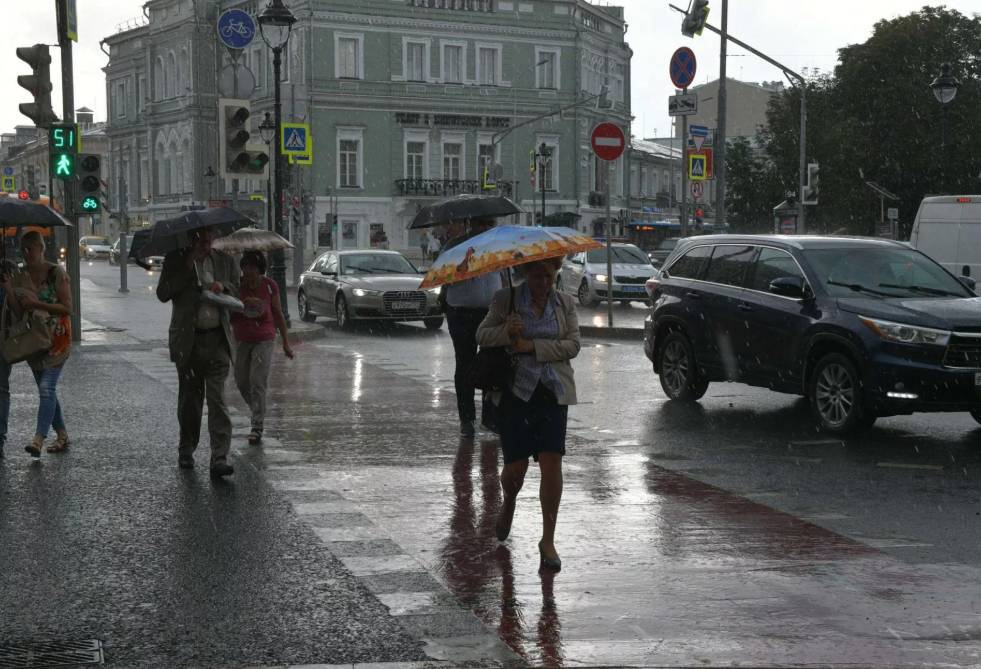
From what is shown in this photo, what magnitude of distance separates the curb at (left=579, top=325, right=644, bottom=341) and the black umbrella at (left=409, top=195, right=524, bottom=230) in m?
12.2

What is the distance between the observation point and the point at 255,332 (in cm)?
1181

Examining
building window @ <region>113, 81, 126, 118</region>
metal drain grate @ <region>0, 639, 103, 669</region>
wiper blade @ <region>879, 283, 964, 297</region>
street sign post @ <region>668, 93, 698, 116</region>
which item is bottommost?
metal drain grate @ <region>0, 639, 103, 669</region>

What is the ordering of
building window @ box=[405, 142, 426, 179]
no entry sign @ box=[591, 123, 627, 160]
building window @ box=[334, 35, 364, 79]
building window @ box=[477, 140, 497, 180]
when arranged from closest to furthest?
no entry sign @ box=[591, 123, 627, 160] → building window @ box=[334, 35, 364, 79] → building window @ box=[405, 142, 426, 179] → building window @ box=[477, 140, 497, 180]

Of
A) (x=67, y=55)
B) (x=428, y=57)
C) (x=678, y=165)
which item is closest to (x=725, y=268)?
(x=67, y=55)

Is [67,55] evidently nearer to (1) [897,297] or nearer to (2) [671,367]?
(2) [671,367]

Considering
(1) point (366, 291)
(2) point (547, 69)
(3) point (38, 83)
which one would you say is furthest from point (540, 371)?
(2) point (547, 69)

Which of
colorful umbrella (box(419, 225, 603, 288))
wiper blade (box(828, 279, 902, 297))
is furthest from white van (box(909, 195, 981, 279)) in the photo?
colorful umbrella (box(419, 225, 603, 288))

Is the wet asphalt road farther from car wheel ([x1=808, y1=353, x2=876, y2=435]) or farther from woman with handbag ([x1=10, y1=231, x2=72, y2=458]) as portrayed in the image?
woman with handbag ([x1=10, y1=231, x2=72, y2=458])

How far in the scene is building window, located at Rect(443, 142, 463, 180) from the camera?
247ft

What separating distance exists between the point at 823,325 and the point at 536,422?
5.81 meters

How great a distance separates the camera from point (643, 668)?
5.57 metres

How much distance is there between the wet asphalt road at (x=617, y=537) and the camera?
602 centimetres

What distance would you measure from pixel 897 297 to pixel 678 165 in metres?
84.9

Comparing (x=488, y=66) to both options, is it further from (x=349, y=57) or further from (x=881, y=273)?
(x=881, y=273)
